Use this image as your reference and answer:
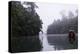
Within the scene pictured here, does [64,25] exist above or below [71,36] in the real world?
above

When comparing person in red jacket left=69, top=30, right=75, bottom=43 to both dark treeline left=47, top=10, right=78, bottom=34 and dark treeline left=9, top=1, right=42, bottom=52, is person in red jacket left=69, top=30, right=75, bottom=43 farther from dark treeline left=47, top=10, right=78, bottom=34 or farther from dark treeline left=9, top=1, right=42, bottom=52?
dark treeline left=9, top=1, right=42, bottom=52

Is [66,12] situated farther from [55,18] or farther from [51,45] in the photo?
[51,45]

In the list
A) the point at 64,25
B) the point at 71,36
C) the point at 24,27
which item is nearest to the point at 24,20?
the point at 24,27

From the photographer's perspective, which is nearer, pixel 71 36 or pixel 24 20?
pixel 24 20

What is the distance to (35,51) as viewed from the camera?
1.59m

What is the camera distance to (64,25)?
168cm

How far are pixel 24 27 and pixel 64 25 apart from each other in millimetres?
449

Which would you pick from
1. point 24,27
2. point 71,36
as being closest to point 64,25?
point 71,36

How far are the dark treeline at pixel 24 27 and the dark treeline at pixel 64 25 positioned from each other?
5.9 inches

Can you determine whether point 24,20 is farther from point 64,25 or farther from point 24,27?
point 64,25

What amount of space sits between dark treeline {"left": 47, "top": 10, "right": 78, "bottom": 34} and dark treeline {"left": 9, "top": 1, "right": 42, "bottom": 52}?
5.9 inches

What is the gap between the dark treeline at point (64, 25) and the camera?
5.41 ft

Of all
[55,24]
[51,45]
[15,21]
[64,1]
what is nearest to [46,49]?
[51,45]

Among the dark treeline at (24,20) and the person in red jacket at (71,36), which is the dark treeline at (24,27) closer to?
the dark treeline at (24,20)
